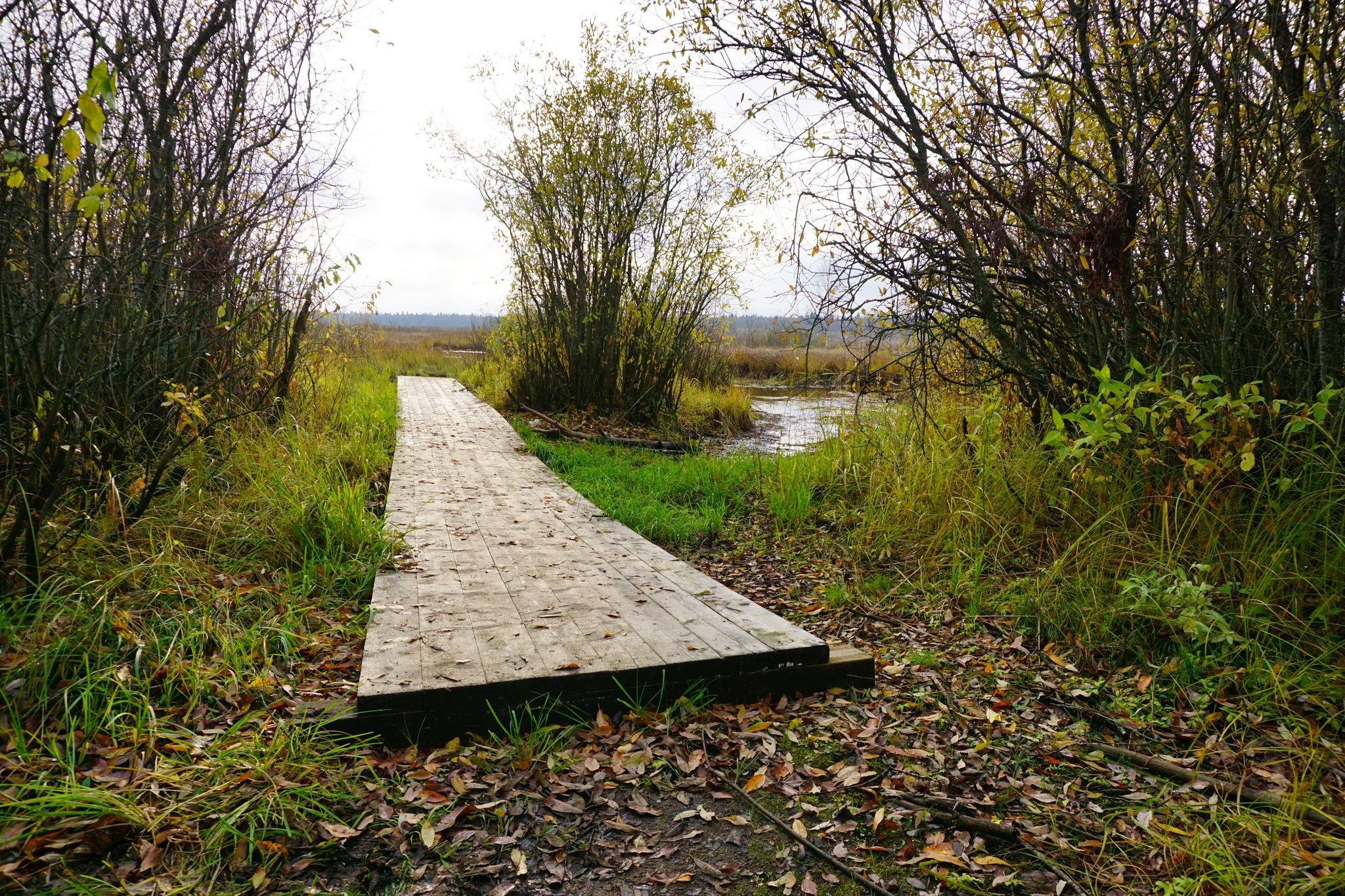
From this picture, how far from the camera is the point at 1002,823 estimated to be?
7.40 ft

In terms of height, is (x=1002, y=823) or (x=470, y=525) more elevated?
(x=470, y=525)

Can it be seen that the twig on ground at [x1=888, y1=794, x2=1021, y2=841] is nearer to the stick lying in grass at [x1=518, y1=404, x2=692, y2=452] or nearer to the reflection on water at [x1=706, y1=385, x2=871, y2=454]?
the reflection on water at [x1=706, y1=385, x2=871, y2=454]

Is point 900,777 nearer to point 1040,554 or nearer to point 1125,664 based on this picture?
point 1125,664

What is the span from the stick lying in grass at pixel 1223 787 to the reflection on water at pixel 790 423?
10.4ft

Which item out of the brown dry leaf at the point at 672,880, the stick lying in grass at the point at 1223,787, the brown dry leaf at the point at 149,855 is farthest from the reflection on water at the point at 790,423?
the brown dry leaf at the point at 149,855

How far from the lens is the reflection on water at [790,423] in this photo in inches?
270

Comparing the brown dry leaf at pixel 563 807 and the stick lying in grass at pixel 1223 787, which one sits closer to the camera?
the stick lying in grass at pixel 1223 787

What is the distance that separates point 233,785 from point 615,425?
8555mm

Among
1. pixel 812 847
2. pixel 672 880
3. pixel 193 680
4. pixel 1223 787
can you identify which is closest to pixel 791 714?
pixel 812 847

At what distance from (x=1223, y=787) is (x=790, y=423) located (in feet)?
27.6

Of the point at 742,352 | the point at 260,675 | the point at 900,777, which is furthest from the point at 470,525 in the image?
the point at 742,352

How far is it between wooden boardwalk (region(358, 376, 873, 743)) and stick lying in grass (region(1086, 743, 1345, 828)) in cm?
97

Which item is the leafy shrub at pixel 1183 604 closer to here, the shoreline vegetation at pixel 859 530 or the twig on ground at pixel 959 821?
the shoreline vegetation at pixel 859 530

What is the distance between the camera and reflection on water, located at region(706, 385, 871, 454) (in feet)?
22.5
